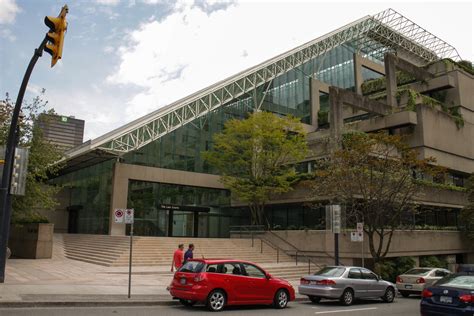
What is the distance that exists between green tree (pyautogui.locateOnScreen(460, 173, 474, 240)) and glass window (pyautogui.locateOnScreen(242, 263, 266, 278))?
91.9ft

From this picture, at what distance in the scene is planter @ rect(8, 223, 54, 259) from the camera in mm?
27359

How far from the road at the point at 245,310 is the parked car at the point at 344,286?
40 centimetres

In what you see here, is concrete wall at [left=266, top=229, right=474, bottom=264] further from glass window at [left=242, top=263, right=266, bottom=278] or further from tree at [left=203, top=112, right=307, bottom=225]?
glass window at [left=242, top=263, right=266, bottom=278]

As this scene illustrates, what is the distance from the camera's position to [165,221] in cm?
3897

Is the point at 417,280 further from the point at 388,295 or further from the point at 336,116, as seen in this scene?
the point at 336,116

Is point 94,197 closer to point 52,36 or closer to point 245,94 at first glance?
point 245,94

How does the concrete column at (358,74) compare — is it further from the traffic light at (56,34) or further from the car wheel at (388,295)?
the traffic light at (56,34)

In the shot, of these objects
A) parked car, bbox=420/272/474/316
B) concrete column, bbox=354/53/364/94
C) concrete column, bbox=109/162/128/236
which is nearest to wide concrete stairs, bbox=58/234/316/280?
concrete column, bbox=109/162/128/236

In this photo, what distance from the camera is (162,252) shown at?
2800 centimetres

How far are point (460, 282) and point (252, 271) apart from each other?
5.87 metres

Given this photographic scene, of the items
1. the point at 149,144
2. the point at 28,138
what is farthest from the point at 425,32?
the point at 28,138

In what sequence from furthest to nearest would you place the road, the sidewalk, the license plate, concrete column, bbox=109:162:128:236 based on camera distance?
concrete column, bbox=109:162:128:236 → the sidewalk → the road → the license plate

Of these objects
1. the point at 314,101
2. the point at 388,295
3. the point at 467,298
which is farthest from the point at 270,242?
the point at 467,298

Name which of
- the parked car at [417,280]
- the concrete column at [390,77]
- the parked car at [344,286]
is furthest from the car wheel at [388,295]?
the concrete column at [390,77]
